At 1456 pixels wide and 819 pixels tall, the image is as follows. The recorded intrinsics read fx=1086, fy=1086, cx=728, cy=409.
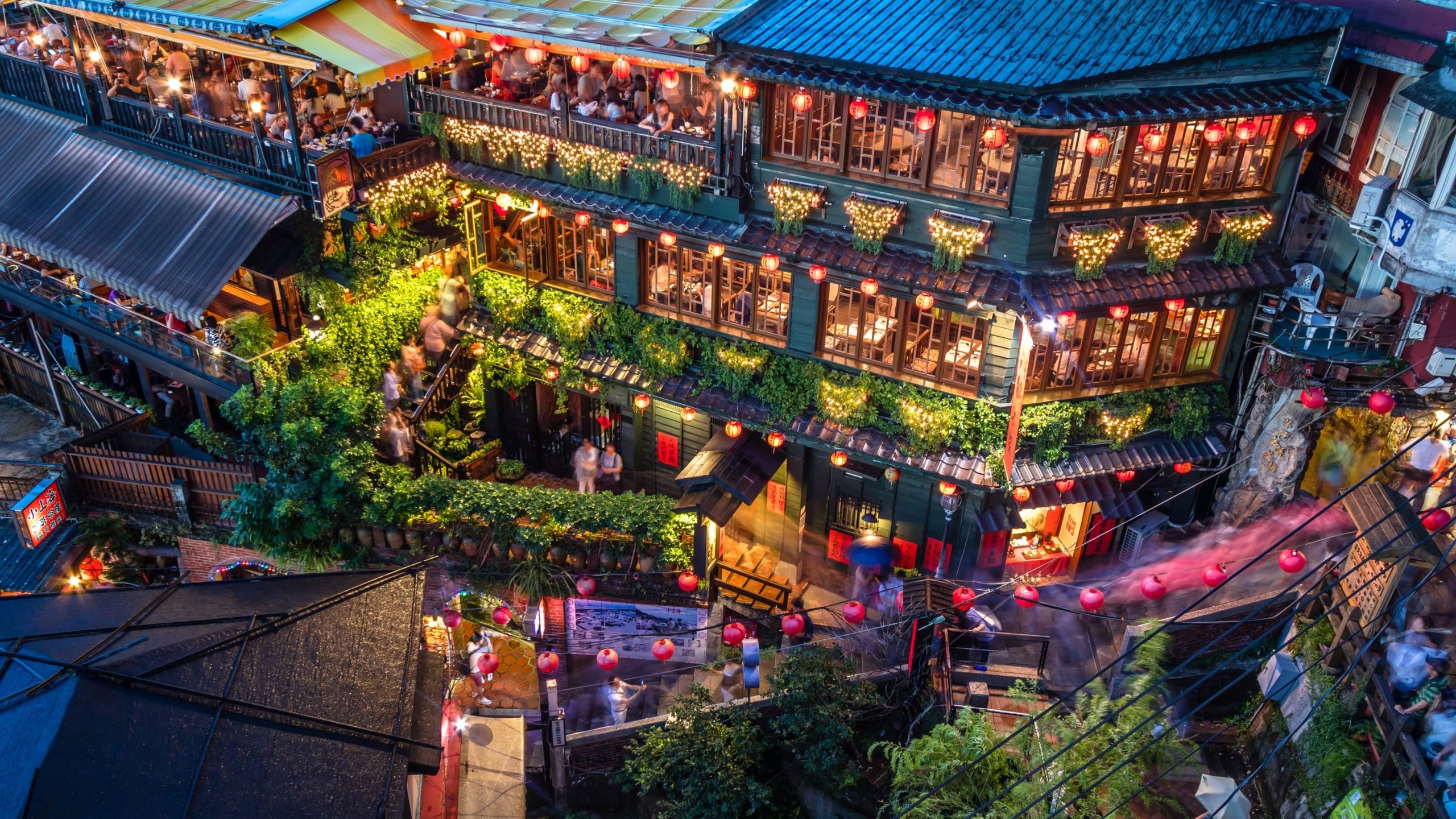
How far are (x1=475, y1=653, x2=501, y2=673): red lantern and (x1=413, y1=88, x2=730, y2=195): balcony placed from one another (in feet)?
35.1

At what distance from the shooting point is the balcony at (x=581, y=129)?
22922 mm

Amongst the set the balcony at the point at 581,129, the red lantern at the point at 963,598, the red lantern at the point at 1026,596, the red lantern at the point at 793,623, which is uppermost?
the balcony at the point at 581,129

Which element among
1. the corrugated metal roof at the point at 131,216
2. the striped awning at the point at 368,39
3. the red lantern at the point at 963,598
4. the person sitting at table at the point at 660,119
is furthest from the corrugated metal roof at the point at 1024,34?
the corrugated metal roof at the point at 131,216

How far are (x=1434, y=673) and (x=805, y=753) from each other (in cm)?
1048

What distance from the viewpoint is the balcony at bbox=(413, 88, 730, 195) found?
75.2 feet

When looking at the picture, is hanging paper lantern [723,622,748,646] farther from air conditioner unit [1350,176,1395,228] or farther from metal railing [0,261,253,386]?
air conditioner unit [1350,176,1395,228]

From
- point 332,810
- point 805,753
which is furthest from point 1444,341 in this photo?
point 332,810

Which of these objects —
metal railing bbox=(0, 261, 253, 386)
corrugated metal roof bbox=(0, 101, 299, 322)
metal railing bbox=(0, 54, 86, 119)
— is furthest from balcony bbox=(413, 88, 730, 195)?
metal railing bbox=(0, 54, 86, 119)

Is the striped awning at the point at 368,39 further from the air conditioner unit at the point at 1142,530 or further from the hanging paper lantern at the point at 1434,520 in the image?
the hanging paper lantern at the point at 1434,520

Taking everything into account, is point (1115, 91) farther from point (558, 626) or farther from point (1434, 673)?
point (558, 626)

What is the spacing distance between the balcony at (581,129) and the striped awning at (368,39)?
51.0 inches

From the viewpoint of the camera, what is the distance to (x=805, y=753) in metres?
20.8

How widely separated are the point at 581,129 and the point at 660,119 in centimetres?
186

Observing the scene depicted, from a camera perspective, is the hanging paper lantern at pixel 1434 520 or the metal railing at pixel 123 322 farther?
the metal railing at pixel 123 322
